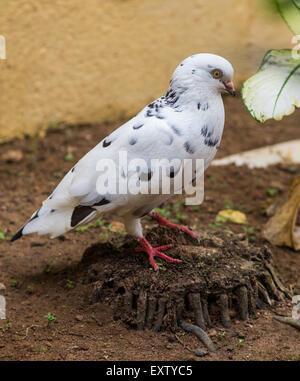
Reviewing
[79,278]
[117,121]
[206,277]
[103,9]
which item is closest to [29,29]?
[103,9]

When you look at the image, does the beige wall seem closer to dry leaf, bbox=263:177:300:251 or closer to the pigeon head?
dry leaf, bbox=263:177:300:251

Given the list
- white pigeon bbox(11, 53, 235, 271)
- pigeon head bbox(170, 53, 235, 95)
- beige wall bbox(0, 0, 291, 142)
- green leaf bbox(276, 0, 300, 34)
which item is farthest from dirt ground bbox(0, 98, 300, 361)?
green leaf bbox(276, 0, 300, 34)

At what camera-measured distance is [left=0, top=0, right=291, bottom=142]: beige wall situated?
18.2 feet

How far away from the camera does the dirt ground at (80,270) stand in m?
3.02

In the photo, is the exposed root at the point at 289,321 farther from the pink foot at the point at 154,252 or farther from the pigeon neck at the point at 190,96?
the pigeon neck at the point at 190,96

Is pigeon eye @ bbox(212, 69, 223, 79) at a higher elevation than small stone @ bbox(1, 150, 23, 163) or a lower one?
higher

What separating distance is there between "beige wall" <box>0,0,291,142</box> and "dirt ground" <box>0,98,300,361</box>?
278 mm

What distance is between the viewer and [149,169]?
10.1 ft

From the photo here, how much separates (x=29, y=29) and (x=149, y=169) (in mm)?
3004

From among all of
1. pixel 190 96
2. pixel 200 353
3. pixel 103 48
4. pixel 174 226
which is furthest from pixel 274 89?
pixel 103 48

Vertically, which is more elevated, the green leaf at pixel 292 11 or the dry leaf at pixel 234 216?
the green leaf at pixel 292 11

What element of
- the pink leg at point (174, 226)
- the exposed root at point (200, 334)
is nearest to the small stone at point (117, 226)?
the pink leg at point (174, 226)

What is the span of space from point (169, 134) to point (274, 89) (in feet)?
2.57

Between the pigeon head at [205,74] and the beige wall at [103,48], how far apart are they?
280cm
